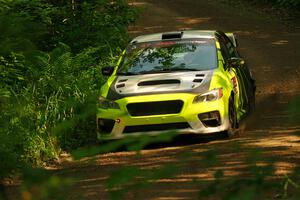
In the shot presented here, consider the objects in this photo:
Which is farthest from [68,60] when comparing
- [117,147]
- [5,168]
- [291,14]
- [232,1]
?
[232,1]

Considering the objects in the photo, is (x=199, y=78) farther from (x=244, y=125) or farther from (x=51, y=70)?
(x=51, y=70)

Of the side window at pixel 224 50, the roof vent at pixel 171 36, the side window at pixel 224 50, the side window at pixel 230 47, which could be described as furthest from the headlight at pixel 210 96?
the side window at pixel 230 47

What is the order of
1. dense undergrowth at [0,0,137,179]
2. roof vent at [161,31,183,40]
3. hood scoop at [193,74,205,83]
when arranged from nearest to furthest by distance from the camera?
dense undergrowth at [0,0,137,179] < hood scoop at [193,74,205,83] < roof vent at [161,31,183,40]

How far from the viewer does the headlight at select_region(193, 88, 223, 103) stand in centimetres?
924

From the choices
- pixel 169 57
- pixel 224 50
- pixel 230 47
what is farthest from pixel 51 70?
pixel 230 47

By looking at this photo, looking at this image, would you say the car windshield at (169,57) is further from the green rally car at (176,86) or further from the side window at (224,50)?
the side window at (224,50)

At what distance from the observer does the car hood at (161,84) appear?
9250 mm

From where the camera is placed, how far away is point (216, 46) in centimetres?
1056

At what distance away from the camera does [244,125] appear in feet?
35.7

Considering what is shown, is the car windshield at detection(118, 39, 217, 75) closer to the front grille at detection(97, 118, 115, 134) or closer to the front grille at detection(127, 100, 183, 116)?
the front grille at detection(127, 100, 183, 116)

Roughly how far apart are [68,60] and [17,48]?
8996mm

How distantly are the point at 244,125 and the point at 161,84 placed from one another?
214 centimetres

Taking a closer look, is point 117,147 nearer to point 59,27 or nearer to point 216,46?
point 216,46

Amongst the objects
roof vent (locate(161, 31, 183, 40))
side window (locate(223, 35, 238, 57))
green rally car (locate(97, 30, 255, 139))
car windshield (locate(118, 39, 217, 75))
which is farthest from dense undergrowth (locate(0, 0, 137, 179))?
side window (locate(223, 35, 238, 57))
